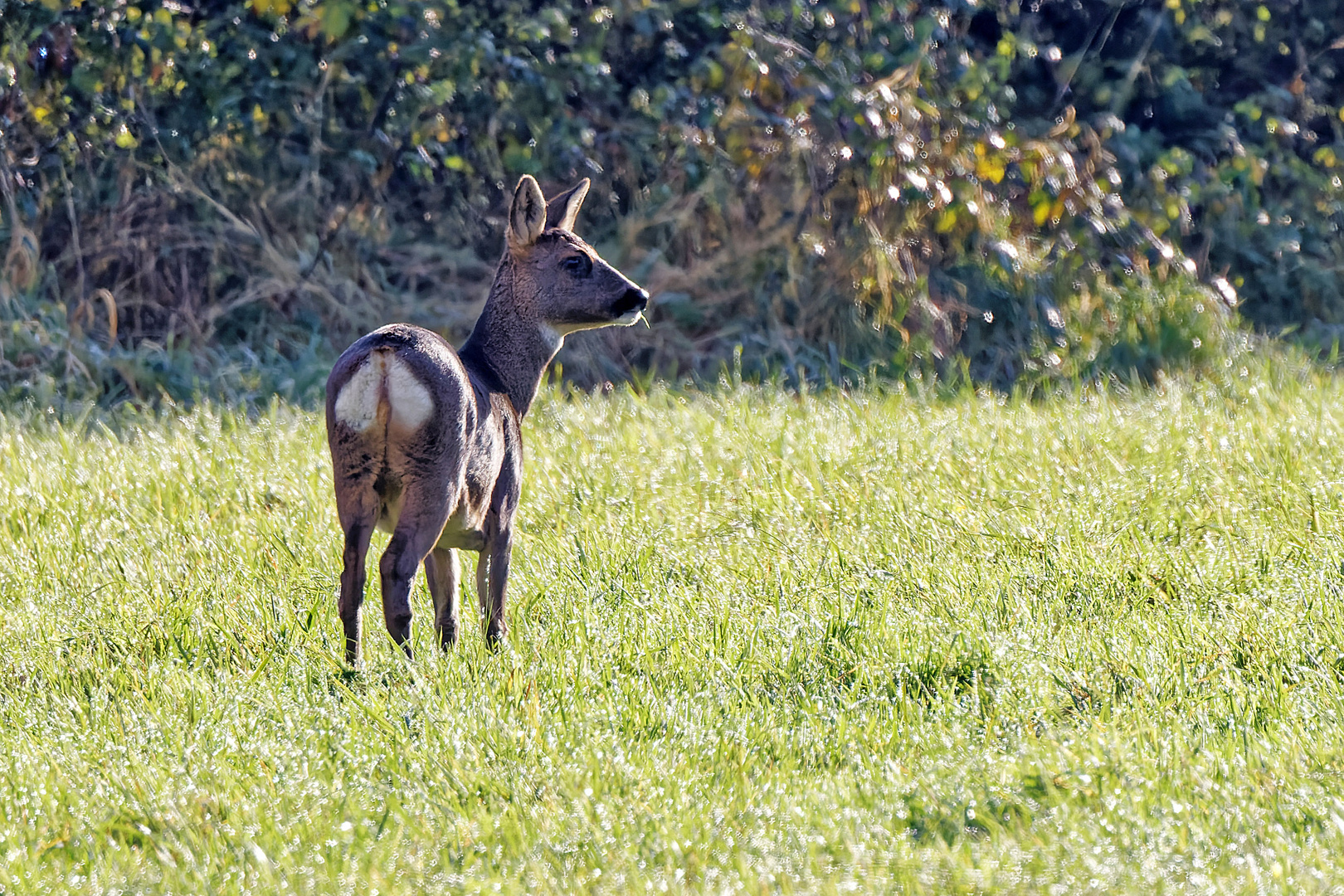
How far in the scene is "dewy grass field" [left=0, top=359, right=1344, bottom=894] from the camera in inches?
105

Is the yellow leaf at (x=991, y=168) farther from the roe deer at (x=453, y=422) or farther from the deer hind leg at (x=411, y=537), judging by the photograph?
the deer hind leg at (x=411, y=537)

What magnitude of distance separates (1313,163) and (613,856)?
1005 centimetres

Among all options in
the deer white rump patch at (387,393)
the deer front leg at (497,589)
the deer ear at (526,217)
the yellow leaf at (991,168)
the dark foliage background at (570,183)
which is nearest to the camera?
the deer white rump patch at (387,393)

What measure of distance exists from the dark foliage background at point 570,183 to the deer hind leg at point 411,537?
4.48 m

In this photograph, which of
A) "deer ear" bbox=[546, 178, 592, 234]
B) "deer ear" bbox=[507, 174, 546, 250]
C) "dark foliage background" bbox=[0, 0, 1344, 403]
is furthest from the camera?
"dark foliage background" bbox=[0, 0, 1344, 403]

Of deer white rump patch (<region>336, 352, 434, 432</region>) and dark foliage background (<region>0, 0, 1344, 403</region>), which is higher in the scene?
deer white rump patch (<region>336, 352, 434, 432</region>)

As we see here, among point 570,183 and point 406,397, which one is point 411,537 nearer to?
point 406,397

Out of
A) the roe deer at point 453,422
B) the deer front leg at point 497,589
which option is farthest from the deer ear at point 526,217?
the deer front leg at point 497,589

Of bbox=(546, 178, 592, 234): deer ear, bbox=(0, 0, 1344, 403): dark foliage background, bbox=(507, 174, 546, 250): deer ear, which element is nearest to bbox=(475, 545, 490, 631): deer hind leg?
bbox=(507, 174, 546, 250): deer ear

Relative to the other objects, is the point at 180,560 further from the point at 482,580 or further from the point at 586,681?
the point at 586,681

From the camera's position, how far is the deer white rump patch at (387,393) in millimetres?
3482

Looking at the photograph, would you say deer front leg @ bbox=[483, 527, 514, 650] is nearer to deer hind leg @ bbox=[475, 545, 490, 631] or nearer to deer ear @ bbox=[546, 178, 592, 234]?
deer hind leg @ bbox=[475, 545, 490, 631]

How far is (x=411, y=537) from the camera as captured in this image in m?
3.56

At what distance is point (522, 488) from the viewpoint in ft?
18.3
